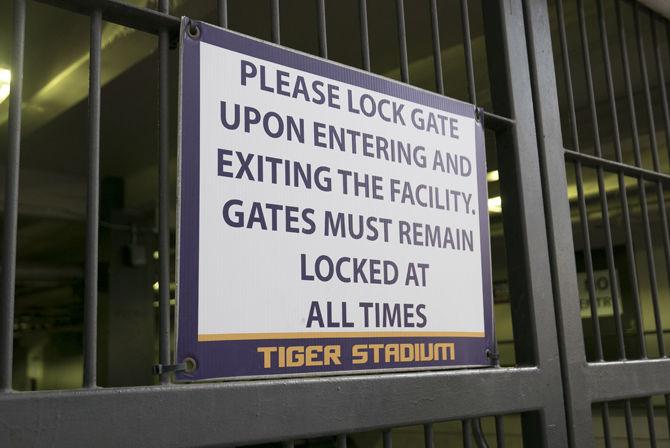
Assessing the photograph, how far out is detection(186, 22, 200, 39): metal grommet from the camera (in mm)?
1082

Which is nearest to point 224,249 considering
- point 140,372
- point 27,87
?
point 27,87

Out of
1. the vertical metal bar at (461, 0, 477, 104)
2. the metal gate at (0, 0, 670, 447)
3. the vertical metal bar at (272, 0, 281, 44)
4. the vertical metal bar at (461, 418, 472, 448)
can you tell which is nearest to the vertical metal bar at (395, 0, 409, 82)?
the metal gate at (0, 0, 670, 447)

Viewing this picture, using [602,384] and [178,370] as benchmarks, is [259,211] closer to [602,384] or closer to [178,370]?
[178,370]

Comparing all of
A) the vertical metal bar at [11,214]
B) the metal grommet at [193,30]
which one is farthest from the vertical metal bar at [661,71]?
the vertical metal bar at [11,214]

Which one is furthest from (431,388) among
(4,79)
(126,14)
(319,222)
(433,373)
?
(4,79)

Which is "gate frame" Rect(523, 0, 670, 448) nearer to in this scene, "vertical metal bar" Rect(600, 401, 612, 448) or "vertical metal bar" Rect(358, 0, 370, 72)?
"vertical metal bar" Rect(600, 401, 612, 448)

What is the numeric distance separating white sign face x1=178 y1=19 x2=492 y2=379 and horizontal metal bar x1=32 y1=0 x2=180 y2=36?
5cm

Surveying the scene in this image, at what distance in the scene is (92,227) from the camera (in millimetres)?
969

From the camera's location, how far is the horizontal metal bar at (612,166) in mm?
1727

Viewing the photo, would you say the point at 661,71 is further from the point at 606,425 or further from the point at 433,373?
the point at 433,373

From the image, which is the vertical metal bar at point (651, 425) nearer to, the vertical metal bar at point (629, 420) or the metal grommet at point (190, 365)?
the vertical metal bar at point (629, 420)

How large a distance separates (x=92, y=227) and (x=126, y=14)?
0.35 meters

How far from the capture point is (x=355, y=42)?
10.3 ft

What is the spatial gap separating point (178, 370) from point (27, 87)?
10.7 ft
